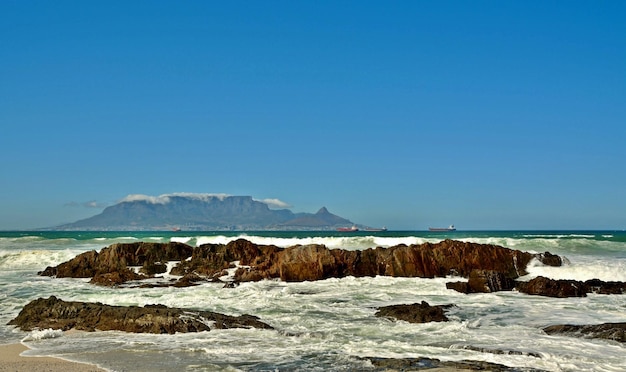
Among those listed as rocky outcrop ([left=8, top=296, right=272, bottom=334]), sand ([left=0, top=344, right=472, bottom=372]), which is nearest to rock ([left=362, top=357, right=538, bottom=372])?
sand ([left=0, top=344, right=472, bottom=372])

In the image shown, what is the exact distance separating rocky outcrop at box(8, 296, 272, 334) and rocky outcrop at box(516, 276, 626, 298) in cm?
1060

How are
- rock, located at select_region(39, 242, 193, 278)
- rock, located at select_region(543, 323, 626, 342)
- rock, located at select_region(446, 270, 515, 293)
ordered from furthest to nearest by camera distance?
rock, located at select_region(39, 242, 193, 278), rock, located at select_region(446, 270, 515, 293), rock, located at select_region(543, 323, 626, 342)

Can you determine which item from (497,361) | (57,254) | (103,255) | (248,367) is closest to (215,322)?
(248,367)

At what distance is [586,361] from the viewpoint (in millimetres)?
10039

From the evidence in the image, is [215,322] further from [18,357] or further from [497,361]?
[497,361]

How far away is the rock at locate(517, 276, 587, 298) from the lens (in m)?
19.0

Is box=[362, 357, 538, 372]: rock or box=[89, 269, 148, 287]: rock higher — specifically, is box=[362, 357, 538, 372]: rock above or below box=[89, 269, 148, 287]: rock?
below

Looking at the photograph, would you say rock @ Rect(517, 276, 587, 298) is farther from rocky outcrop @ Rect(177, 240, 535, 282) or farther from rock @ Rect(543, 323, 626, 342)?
rock @ Rect(543, 323, 626, 342)

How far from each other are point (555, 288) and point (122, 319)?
14.2 meters

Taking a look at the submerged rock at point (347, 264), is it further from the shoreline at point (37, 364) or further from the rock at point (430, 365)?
the rock at point (430, 365)

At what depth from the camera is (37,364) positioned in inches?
396

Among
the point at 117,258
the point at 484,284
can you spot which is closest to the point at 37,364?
the point at 484,284

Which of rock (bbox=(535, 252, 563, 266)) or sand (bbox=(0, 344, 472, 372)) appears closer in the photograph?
sand (bbox=(0, 344, 472, 372))

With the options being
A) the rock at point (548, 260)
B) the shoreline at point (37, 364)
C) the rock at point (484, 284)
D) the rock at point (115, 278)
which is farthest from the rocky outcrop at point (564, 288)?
the rock at point (115, 278)
